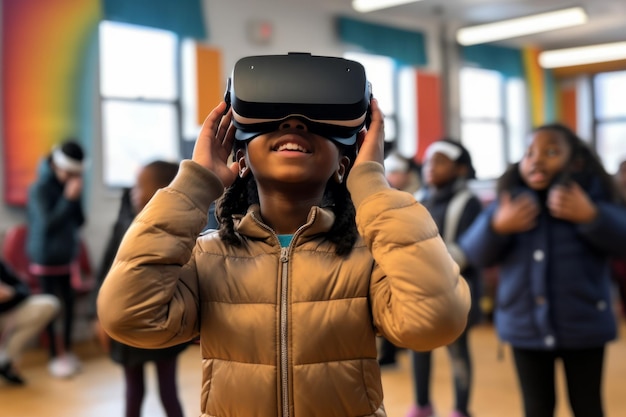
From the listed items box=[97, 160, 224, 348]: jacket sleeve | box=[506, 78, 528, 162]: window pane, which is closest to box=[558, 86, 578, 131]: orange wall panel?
box=[506, 78, 528, 162]: window pane

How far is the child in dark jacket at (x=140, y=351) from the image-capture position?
8.33ft

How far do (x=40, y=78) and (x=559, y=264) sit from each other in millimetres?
4291

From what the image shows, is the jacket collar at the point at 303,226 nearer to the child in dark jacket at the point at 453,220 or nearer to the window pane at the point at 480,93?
the child in dark jacket at the point at 453,220

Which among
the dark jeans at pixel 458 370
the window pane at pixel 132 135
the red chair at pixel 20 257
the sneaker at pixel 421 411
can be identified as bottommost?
the sneaker at pixel 421 411

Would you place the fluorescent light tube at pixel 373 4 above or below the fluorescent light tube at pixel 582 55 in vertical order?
above

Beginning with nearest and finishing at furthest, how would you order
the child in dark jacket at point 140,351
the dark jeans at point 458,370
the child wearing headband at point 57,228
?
1. the child in dark jacket at point 140,351
2. the dark jeans at point 458,370
3. the child wearing headband at point 57,228

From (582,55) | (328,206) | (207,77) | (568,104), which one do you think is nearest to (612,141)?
(568,104)

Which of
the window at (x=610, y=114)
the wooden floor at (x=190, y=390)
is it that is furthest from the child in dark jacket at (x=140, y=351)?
the window at (x=610, y=114)

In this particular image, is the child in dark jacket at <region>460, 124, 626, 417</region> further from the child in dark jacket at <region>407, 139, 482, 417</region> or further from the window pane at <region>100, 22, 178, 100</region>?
the window pane at <region>100, 22, 178, 100</region>

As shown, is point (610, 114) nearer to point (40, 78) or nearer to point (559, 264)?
point (40, 78)

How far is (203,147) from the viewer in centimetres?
121

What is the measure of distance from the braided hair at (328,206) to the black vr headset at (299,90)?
8 centimetres

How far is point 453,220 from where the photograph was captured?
3264 millimetres

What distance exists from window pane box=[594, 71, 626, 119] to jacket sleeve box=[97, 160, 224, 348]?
Answer: 34.1 ft
